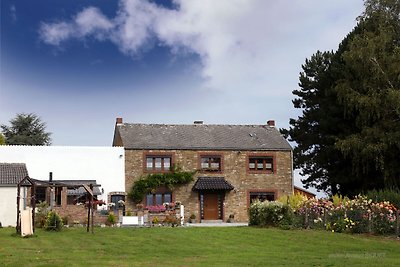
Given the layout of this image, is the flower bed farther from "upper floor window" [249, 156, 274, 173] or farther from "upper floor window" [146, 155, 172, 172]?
"upper floor window" [249, 156, 274, 173]

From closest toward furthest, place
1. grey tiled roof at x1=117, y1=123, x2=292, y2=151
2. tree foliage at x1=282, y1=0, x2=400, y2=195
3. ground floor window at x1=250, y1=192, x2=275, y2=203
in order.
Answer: tree foliage at x1=282, y1=0, x2=400, y2=195 → grey tiled roof at x1=117, y1=123, x2=292, y2=151 → ground floor window at x1=250, y1=192, x2=275, y2=203

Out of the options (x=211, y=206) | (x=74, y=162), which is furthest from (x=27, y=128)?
(x=211, y=206)

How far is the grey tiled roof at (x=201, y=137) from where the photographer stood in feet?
126

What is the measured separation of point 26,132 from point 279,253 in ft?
159

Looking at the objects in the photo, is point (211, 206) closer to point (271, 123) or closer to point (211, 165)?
point (211, 165)

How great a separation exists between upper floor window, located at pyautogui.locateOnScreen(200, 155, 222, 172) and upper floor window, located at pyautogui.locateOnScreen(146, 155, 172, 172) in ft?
7.46

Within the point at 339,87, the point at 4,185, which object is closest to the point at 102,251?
the point at 4,185

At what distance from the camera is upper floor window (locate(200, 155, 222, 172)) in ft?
127

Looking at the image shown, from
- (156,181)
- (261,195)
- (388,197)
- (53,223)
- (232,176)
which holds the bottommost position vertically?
(53,223)

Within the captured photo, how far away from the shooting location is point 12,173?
33.2 meters

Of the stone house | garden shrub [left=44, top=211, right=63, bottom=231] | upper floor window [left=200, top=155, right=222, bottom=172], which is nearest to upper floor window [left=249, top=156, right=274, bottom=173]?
the stone house

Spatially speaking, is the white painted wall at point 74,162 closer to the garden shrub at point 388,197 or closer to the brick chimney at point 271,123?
the brick chimney at point 271,123

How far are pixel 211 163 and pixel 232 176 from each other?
5.59ft

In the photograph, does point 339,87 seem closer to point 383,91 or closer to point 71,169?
point 383,91
